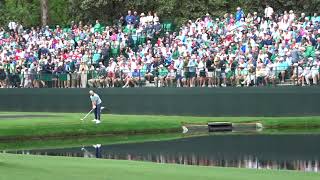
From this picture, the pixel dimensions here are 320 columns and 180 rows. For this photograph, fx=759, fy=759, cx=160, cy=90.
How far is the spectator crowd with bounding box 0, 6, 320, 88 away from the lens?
38.9 meters

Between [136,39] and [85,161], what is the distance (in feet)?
80.6

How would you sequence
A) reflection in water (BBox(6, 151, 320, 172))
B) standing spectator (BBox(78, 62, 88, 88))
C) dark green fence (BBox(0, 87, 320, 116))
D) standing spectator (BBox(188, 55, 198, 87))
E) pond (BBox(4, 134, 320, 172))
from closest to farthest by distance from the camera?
reflection in water (BBox(6, 151, 320, 172)) → pond (BBox(4, 134, 320, 172)) → dark green fence (BBox(0, 87, 320, 116)) → standing spectator (BBox(188, 55, 198, 87)) → standing spectator (BBox(78, 62, 88, 88))

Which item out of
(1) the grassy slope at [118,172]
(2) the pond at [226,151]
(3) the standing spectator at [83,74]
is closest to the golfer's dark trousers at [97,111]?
(2) the pond at [226,151]

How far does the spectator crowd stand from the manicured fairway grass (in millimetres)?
2344

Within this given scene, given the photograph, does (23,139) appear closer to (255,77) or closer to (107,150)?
(107,150)

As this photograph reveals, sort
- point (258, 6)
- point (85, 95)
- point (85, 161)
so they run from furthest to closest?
point (258, 6) → point (85, 95) → point (85, 161)

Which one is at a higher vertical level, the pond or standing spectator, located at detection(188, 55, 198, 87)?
standing spectator, located at detection(188, 55, 198, 87)

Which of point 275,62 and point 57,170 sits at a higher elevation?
point 275,62

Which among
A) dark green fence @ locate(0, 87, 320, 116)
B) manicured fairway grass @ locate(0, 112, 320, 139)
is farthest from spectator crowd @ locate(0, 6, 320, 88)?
manicured fairway grass @ locate(0, 112, 320, 139)

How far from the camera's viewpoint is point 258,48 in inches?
1576

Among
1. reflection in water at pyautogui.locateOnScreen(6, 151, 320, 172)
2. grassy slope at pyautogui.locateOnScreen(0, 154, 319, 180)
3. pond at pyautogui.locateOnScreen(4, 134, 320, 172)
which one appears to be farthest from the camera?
pond at pyautogui.locateOnScreen(4, 134, 320, 172)

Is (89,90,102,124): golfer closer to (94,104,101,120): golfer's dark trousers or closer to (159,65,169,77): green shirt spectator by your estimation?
(94,104,101,120): golfer's dark trousers

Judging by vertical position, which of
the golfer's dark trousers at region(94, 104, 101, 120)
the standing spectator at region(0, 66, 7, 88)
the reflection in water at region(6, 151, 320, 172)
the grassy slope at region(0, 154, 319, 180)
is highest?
the standing spectator at region(0, 66, 7, 88)

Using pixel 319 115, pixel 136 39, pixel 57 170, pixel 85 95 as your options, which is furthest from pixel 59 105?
pixel 57 170
